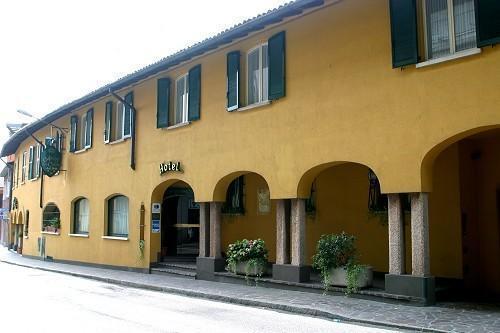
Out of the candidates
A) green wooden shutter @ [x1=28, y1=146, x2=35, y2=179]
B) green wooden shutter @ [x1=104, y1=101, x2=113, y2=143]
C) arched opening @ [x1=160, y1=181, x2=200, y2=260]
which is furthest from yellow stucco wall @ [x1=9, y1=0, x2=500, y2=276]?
green wooden shutter @ [x1=28, y1=146, x2=35, y2=179]

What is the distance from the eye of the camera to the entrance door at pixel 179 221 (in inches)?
764

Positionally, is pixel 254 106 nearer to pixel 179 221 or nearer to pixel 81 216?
pixel 179 221

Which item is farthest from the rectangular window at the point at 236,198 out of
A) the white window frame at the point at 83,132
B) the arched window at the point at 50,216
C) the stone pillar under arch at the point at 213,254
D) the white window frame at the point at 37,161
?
the white window frame at the point at 37,161

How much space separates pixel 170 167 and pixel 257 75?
4.88 metres

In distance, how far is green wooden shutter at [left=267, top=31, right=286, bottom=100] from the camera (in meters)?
13.4

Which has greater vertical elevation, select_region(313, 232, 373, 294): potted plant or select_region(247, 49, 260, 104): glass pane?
select_region(247, 49, 260, 104): glass pane

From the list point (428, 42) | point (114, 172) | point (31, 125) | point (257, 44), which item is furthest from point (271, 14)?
point (31, 125)

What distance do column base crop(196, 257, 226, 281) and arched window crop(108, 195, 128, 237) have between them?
18.2 feet

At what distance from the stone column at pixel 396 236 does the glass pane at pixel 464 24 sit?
3.28m

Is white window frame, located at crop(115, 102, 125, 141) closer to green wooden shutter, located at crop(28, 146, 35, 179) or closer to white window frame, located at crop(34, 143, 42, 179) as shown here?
white window frame, located at crop(34, 143, 42, 179)

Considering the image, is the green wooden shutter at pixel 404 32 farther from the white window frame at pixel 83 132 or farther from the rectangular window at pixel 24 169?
the rectangular window at pixel 24 169

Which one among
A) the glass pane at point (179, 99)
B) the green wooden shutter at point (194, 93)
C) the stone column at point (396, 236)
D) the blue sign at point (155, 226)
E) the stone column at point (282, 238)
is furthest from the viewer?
the blue sign at point (155, 226)

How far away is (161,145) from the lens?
18172 mm

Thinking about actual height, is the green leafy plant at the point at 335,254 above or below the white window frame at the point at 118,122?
below
